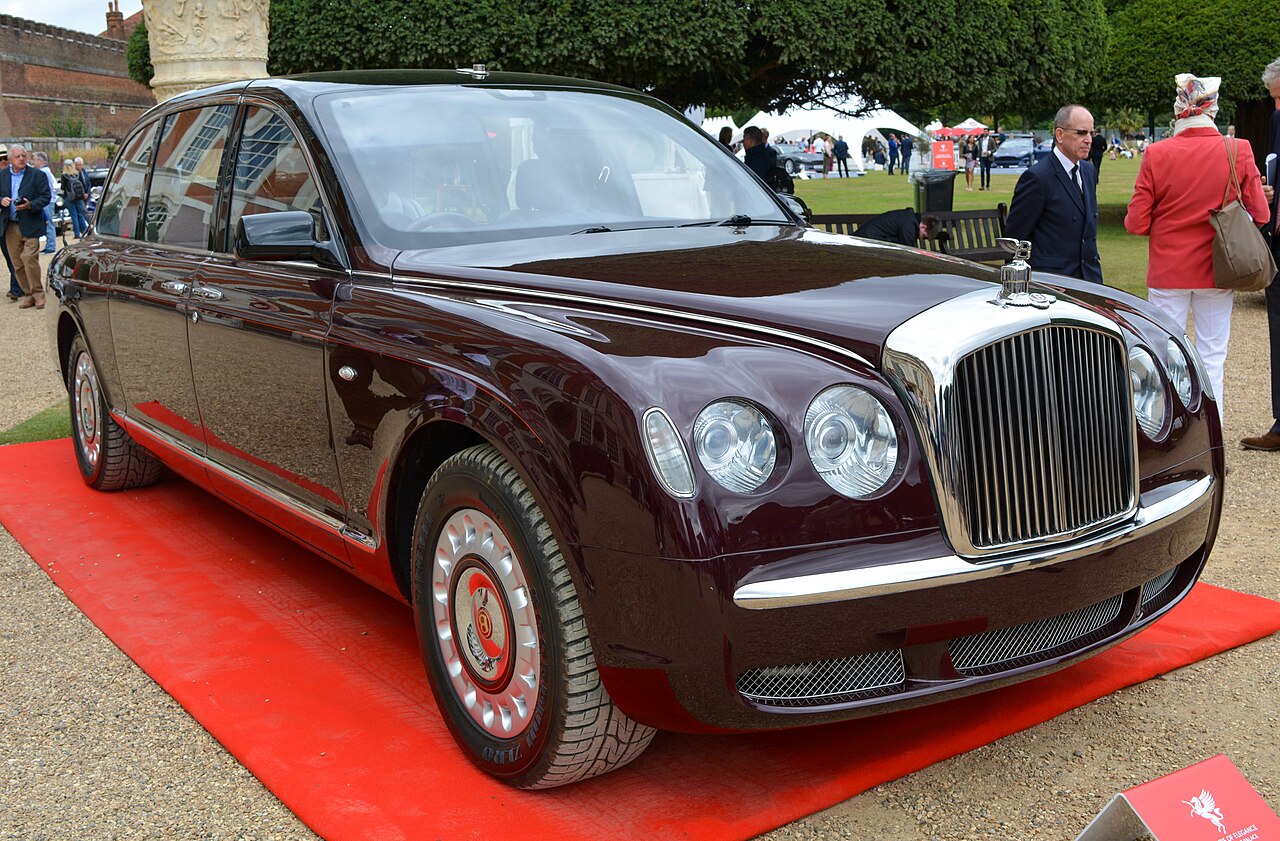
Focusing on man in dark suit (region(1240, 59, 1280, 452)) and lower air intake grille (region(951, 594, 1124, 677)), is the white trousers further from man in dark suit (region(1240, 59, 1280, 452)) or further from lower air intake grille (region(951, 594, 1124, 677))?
lower air intake grille (region(951, 594, 1124, 677))

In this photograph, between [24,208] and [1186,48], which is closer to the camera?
[24,208]

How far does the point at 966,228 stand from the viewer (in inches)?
541

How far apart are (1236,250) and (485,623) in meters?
4.85

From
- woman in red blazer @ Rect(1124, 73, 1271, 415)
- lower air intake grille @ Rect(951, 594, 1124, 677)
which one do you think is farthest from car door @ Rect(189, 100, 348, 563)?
woman in red blazer @ Rect(1124, 73, 1271, 415)

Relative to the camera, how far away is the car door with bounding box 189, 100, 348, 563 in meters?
3.86

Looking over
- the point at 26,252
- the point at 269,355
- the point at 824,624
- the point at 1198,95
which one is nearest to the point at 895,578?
the point at 824,624

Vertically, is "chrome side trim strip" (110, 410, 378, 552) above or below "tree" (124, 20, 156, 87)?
below

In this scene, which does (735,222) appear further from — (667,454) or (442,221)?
(667,454)

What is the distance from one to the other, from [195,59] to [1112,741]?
10631 mm

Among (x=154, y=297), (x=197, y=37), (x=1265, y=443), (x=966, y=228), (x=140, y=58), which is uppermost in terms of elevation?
(x=140, y=58)

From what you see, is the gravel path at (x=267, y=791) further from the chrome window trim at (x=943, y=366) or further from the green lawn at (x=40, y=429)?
the green lawn at (x=40, y=429)

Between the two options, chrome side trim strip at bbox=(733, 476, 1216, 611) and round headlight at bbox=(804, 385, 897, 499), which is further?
round headlight at bbox=(804, 385, 897, 499)

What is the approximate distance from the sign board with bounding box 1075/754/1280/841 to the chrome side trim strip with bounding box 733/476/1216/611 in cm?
55

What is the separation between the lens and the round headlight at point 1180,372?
3.42 metres
